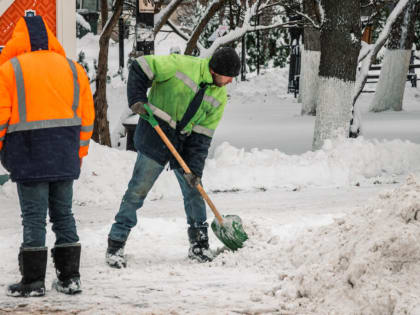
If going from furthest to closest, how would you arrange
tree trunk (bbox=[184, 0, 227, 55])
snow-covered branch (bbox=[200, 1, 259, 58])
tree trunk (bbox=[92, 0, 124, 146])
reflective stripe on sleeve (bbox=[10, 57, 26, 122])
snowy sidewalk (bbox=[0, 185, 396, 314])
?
snow-covered branch (bbox=[200, 1, 259, 58]) < tree trunk (bbox=[184, 0, 227, 55]) < tree trunk (bbox=[92, 0, 124, 146]) < snowy sidewalk (bbox=[0, 185, 396, 314]) < reflective stripe on sleeve (bbox=[10, 57, 26, 122])

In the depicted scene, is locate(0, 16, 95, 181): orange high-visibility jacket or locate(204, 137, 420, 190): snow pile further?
locate(204, 137, 420, 190): snow pile

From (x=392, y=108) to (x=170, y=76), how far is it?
14108mm

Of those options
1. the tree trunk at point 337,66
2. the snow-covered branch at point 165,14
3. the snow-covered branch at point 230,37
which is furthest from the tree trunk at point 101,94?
the tree trunk at point 337,66

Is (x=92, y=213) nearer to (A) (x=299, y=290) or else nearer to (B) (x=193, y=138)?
(B) (x=193, y=138)

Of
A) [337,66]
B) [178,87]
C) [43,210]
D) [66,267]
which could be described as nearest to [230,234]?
[178,87]

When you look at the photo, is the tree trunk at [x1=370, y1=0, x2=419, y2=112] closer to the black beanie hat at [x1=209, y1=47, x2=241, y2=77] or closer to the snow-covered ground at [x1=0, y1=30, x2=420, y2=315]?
the snow-covered ground at [x1=0, y1=30, x2=420, y2=315]

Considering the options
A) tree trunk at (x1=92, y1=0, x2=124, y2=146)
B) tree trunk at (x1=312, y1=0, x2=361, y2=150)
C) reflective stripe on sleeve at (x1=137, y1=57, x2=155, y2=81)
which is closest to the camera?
reflective stripe on sleeve at (x1=137, y1=57, x2=155, y2=81)

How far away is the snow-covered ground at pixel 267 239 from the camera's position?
4430 mm

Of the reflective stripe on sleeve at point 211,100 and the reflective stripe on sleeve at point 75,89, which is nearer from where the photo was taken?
the reflective stripe on sleeve at point 75,89

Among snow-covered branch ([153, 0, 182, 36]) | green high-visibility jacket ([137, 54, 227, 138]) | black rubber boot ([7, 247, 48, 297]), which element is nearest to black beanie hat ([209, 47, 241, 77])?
green high-visibility jacket ([137, 54, 227, 138])

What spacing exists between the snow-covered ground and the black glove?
0.60 m

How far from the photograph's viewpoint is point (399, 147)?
1080 centimetres

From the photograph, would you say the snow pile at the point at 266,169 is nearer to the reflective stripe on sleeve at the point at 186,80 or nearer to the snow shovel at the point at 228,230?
the snow shovel at the point at 228,230

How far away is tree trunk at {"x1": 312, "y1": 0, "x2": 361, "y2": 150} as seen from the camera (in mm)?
10688
